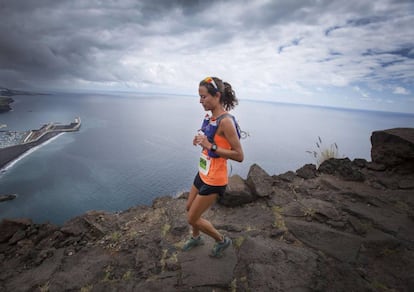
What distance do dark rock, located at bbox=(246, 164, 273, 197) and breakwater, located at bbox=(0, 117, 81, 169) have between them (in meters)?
94.4

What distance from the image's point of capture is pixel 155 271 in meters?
4.16

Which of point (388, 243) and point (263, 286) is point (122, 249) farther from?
point (388, 243)

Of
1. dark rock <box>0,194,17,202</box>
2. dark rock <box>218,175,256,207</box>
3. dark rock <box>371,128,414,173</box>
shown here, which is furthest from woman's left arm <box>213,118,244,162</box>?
dark rock <box>0,194,17,202</box>

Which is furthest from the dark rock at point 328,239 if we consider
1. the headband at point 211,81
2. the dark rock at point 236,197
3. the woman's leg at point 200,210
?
the headband at point 211,81

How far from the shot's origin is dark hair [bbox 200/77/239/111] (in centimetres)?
327

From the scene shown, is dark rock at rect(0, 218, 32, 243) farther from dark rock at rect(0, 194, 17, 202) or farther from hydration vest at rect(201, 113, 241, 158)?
dark rock at rect(0, 194, 17, 202)

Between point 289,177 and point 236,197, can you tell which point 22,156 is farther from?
point 289,177

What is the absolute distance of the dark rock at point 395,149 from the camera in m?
7.45

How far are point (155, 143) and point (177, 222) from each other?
10263 cm

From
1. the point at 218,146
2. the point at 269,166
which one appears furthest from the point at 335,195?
the point at 269,166

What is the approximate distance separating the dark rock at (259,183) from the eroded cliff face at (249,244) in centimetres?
4

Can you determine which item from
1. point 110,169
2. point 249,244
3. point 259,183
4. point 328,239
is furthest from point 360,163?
point 110,169

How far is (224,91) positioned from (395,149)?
27.3 feet

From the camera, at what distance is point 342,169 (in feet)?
26.9
